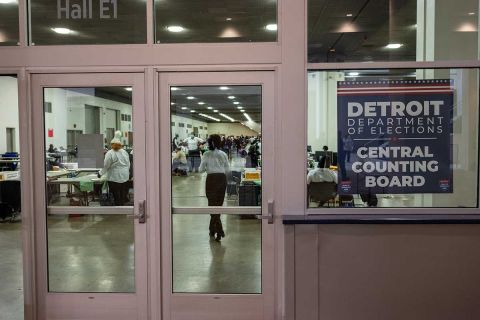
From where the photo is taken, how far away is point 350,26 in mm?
3354

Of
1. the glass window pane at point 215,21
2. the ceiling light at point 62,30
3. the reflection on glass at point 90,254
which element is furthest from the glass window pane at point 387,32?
the reflection on glass at point 90,254

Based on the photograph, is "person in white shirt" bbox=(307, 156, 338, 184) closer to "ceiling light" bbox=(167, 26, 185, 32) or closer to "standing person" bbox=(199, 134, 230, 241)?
"standing person" bbox=(199, 134, 230, 241)

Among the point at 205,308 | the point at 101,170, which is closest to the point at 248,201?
the point at 205,308

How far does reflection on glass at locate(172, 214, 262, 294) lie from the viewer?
340cm

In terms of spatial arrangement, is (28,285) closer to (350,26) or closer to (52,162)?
(52,162)

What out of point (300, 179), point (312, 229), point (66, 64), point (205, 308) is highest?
point (66, 64)

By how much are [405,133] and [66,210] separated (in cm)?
267

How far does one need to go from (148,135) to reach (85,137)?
1.64 feet

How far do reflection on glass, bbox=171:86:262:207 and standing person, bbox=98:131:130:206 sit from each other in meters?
0.38

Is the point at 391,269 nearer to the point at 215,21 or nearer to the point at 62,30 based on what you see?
the point at 215,21

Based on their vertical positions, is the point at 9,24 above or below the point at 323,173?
above

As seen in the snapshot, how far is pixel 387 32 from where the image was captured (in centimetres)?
332

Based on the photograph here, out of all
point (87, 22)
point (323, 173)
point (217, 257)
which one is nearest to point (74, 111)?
point (87, 22)

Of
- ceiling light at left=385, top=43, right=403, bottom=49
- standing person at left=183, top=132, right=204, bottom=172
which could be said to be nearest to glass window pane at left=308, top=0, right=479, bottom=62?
ceiling light at left=385, top=43, right=403, bottom=49
